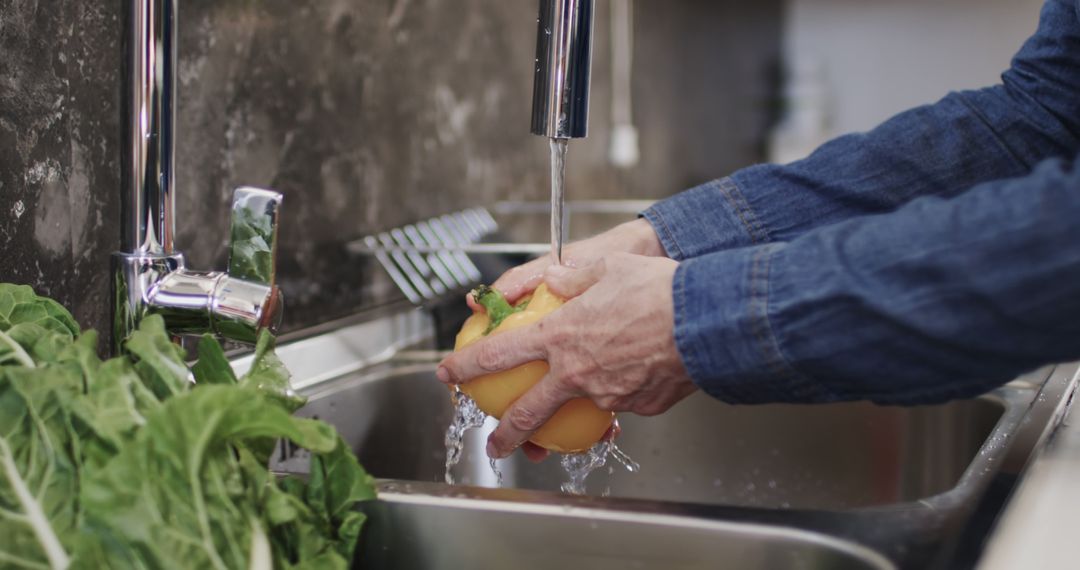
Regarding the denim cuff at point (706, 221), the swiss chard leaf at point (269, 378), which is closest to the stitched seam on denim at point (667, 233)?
the denim cuff at point (706, 221)

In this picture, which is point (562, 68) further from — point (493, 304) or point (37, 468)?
point (37, 468)

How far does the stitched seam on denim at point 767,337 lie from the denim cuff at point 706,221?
0.33 m

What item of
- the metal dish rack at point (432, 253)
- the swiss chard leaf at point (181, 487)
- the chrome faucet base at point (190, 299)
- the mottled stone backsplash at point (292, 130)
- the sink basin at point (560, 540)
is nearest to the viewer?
the swiss chard leaf at point (181, 487)

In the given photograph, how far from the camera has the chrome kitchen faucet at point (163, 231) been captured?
28.3 inches

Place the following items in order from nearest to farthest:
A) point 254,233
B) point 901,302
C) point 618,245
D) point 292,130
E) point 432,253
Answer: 1. point 901,302
2. point 254,233
3. point 618,245
4. point 292,130
5. point 432,253

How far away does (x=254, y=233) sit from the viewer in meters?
0.72

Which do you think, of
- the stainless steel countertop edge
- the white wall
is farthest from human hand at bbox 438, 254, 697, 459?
the white wall

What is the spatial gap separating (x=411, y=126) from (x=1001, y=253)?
3.20 feet

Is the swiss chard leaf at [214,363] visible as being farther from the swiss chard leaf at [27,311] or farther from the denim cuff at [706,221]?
the denim cuff at [706,221]

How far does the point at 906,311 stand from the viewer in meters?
0.61

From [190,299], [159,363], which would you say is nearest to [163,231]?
[190,299]

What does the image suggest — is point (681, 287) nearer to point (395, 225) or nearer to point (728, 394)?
point (728, 394)

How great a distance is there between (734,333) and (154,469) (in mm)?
339

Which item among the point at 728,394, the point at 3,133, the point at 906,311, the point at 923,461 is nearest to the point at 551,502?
the point at 728,394
